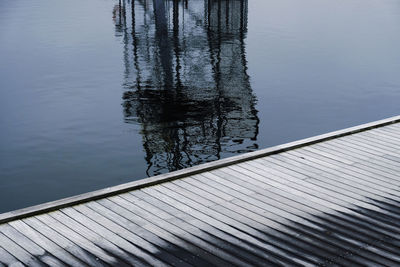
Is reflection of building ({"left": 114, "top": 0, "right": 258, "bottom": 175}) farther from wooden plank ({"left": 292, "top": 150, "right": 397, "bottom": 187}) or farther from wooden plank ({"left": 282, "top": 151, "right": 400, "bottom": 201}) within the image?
wooden plank ({"left": 292, "top": 150, "right": 397, "bottom": 187})

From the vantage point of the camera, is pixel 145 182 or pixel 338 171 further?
pixel 338 171

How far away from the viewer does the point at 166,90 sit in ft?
80.6

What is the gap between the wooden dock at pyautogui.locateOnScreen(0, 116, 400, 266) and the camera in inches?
299

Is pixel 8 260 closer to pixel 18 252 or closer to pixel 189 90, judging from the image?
pixel 18 252

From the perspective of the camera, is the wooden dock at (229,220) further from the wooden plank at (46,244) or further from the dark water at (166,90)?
the dark water at (166,90)

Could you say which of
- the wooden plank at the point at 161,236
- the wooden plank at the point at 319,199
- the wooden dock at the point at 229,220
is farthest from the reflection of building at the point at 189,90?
the wooden plank at the point at 161,236

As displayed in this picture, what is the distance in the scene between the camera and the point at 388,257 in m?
7.73

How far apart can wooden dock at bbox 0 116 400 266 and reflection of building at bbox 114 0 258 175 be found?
6.30m

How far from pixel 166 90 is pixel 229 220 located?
53.6 ft

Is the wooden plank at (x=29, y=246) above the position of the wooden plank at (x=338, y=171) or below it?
above

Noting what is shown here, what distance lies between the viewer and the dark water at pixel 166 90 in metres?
17.0

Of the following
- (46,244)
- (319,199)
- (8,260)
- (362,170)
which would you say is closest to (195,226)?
(46,244)

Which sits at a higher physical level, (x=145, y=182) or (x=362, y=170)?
(x=145, y=182)

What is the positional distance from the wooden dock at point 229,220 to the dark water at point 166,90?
585cm
